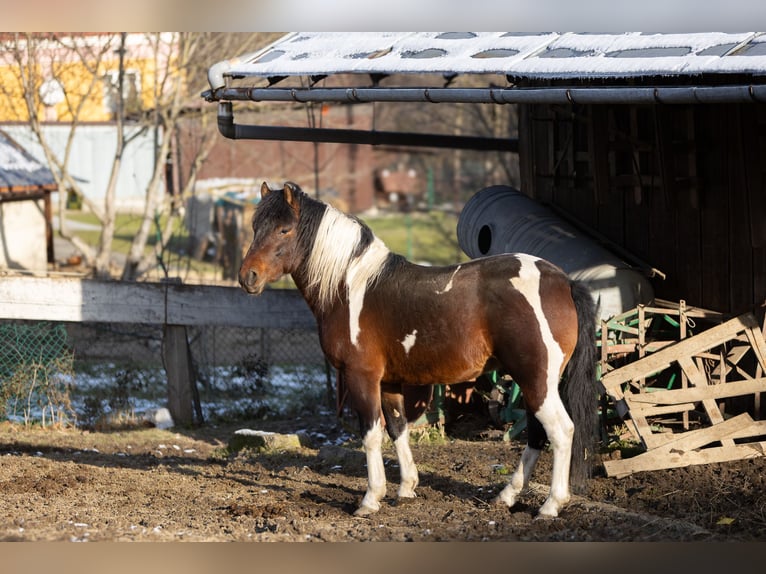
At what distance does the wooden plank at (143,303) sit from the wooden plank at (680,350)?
3904 millimetres

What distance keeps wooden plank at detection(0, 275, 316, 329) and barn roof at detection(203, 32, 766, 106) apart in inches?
88.6

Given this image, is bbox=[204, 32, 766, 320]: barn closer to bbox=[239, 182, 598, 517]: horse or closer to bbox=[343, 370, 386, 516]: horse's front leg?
bbox=[239, 182, 598, 517]: horse

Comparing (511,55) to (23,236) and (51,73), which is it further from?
(23,236)

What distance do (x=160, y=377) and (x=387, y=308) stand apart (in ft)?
22.1

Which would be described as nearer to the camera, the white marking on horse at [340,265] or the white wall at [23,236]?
the white marking on horse at [340,265]

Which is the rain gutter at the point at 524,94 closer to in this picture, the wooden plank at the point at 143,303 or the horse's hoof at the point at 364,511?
the wooden plank at the point at 143,303

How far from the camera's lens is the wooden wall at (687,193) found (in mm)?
7883

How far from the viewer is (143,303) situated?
408 inches

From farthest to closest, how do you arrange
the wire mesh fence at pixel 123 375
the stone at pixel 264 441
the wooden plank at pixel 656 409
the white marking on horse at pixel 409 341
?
the wire mesh fence at pixel 123 375 → the stone at pixel 264 441 → the wooden plank at pixel 656 409 → the white marking on horse at pixel 409 341

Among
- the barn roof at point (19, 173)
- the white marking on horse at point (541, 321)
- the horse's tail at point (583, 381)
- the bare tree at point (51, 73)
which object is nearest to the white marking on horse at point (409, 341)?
the white marking on horse at point (541, 321)

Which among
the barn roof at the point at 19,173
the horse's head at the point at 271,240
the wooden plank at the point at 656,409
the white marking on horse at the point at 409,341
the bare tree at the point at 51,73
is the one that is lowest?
the wooden plank at the point at 656,409

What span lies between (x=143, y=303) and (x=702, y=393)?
5.81m

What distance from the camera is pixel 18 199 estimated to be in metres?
17.7

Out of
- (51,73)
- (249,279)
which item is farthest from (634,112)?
(51,73)
